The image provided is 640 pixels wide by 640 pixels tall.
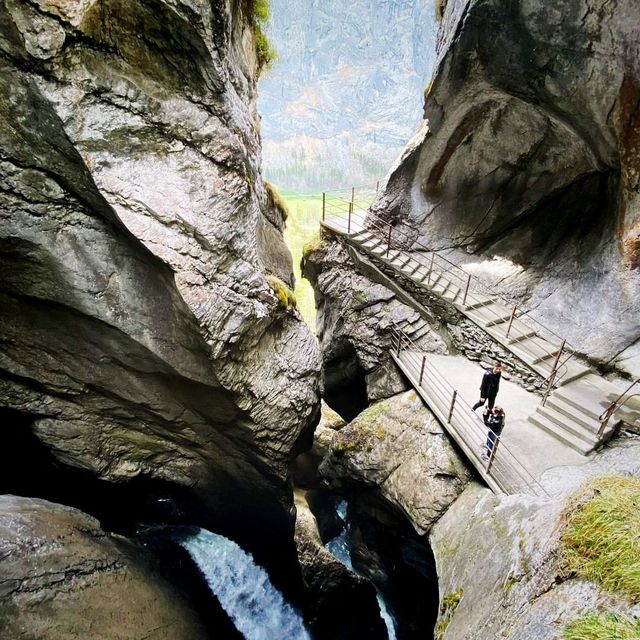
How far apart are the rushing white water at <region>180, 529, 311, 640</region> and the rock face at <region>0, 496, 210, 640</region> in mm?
1623

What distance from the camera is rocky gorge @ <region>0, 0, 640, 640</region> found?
5812 millimetres

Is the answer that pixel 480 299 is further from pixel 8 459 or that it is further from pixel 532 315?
pixel 8 459

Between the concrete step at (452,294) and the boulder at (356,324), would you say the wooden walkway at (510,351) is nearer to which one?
the concrete step at (452,294)

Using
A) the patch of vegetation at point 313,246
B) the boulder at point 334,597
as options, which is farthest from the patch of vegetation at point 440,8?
the boulder at point 334,597

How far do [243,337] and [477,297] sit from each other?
843 centimetres

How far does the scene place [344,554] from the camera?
13.5 metres

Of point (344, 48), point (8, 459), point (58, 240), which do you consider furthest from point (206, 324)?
point (344, 48)

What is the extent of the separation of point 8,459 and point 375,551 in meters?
9.70

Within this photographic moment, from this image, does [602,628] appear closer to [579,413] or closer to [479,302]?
[579,413]

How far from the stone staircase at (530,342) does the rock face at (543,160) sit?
0.73 m

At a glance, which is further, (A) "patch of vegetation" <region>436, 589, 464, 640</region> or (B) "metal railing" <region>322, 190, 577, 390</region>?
(B) "metal railing" <region>322, 190, 577, 390</region>

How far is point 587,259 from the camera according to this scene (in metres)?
10.8

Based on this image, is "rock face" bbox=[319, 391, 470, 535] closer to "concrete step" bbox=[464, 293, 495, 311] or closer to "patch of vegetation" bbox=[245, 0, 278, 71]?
"concrete step" bbox=[464, 293, 495, 311]

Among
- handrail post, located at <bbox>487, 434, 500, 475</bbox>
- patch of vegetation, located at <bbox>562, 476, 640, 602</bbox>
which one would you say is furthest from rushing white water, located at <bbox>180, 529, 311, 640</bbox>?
patch of vegetation, located at <bbox>562, 476, 640, 602</bbox>
